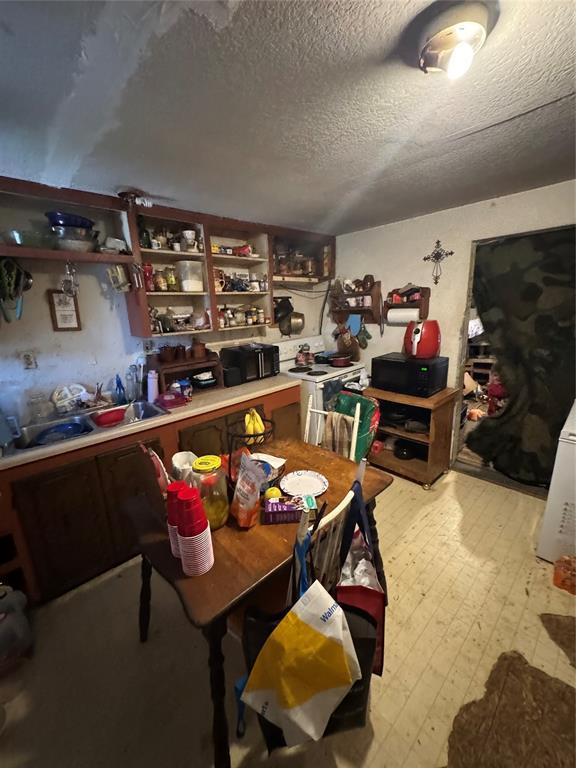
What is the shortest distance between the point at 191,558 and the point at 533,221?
2864 millimetres

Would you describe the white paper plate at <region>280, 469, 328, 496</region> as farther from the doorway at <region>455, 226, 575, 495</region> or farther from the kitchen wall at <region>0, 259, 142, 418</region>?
the doorway at <region>455, 226, 575, 495</region>

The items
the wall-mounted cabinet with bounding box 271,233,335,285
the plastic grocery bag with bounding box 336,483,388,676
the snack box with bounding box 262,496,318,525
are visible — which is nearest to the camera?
the plastic grocery bag with bounding box 336,483,388,676

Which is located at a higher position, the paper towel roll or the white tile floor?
the paper towel roll

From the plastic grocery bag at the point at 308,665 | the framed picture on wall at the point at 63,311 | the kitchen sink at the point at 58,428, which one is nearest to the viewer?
the plastic grocery bag at the point at 308,665

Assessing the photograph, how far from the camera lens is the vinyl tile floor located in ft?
3.52

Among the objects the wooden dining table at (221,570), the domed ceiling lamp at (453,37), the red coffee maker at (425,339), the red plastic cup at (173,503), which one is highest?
the domed ceiling lamp at (453,37)

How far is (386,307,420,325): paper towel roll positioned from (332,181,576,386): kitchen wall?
84mm

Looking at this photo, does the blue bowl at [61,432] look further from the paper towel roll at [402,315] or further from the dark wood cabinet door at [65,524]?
the paper towel roll at [402,315]

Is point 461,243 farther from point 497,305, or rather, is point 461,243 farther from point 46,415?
point 46,415

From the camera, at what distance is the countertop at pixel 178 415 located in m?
1.48

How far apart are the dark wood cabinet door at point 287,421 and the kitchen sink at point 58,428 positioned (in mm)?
1294

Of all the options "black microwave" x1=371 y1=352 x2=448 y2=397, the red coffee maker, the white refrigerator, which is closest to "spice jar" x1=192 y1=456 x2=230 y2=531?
the white refrigerator

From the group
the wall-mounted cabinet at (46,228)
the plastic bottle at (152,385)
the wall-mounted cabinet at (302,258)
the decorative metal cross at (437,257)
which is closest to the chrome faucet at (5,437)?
the plastic bottle at (152,385)

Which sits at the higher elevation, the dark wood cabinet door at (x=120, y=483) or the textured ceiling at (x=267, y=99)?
the textured ceiling at (x=267, y=99)
